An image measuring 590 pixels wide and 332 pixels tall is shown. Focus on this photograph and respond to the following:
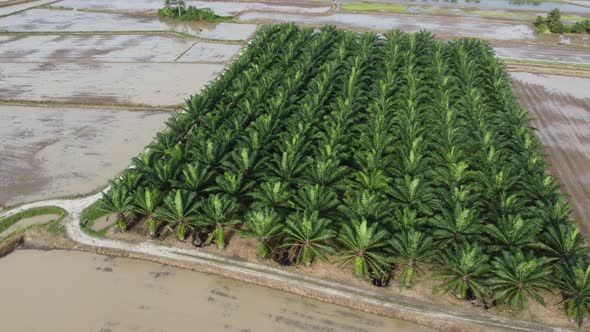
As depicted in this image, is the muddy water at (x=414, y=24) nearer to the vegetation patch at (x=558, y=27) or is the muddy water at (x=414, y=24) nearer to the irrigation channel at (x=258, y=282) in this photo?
the vegetation patch at (x=558, y=27)

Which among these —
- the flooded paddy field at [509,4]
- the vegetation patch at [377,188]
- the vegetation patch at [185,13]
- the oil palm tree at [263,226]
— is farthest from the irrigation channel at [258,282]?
the flooded paddy field at [509,4]

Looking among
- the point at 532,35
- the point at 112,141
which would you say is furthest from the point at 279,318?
the point at 532,35

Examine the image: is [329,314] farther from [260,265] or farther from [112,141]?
[112,141]

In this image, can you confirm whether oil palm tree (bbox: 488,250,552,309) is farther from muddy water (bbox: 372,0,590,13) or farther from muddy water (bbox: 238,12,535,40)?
muddy water (bbox: 372,0,590,13)

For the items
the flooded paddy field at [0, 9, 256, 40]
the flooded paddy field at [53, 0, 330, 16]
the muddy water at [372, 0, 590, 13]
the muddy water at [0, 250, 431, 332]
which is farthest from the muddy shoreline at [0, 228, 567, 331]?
the muddy water at [372, 0, 590, 13]

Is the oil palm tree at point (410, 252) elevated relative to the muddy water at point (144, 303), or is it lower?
elevated

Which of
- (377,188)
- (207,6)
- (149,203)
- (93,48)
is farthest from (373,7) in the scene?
(149,203)
